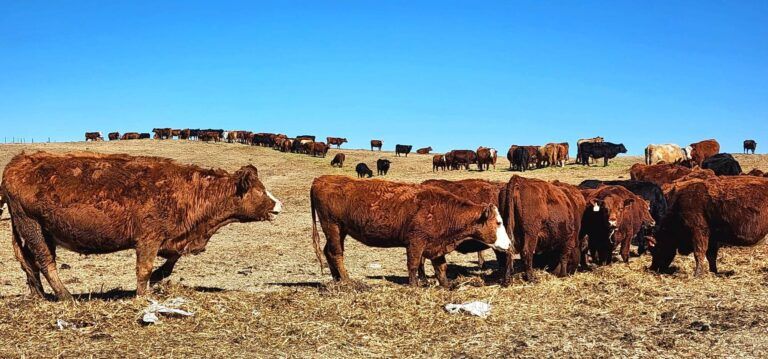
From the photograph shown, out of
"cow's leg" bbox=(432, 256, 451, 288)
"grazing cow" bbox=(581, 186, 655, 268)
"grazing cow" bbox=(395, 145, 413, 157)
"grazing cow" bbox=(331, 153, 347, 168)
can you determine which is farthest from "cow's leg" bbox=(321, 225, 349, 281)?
"grazing cow" bbox=(395, 145, 413, 157)

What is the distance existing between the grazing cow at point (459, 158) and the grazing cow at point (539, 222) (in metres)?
40.6

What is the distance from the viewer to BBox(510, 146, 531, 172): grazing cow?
4778cm

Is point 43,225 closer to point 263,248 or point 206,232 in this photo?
point 206,232

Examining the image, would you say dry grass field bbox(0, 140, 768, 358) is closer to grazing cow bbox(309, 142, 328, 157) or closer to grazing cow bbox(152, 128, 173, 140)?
grazing cow bbox(309, 142, 328, 157)

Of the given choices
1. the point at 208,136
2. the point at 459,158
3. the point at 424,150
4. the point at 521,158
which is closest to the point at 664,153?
the point at 521,158

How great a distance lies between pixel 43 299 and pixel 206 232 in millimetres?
2338

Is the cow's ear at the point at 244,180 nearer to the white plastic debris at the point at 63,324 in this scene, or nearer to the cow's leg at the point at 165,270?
the cow's leg at the point at 165,270

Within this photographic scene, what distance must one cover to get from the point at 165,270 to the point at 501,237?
559cm

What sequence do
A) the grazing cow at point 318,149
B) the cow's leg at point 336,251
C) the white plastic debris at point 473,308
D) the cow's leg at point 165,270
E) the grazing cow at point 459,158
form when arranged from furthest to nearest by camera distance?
the grazing cow at point 318,149, the grazing cow at point 459,158, the cow's leg at point 336,251, the cow's leg at point 165,270, the white plastic debris at point 473,308

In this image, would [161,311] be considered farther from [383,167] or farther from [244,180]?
[383,167]

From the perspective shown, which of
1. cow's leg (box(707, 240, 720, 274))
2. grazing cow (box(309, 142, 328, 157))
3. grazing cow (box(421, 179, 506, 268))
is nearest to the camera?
cow's leg (box(707, 240, 720, 274))

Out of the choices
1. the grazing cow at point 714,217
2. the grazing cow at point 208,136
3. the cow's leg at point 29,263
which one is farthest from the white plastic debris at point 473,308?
the grazing cow at point 208,136

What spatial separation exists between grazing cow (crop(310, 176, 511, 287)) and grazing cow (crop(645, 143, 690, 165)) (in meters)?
35.0

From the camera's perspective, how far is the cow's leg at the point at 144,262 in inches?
344
